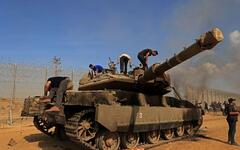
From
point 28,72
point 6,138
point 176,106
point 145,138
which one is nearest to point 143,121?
point 145,138

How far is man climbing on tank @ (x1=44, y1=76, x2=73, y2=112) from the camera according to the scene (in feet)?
35.8

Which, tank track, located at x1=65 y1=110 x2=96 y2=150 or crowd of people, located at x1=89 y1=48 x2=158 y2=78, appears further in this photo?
crowd of people, located at x1=89 y1=48 x2=158 y2=78

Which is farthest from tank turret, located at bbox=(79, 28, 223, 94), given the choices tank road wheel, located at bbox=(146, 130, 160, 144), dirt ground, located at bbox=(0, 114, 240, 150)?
dirt ground, located at bbox=(0, 114, 240, 150)

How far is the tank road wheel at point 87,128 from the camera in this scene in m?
9.70

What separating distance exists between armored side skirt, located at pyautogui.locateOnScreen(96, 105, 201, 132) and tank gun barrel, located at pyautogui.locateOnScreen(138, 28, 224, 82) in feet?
4.16

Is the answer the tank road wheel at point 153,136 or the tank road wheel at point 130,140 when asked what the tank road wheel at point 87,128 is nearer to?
the tank road wheel at point 130,140

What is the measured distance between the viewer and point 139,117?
36.4 ft

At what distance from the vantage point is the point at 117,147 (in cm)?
1054

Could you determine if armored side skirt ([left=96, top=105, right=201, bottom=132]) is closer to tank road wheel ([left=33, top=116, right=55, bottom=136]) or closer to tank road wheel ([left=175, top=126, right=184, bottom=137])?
tank road wheel ([left=175, top=126, right=184, bottom=137])

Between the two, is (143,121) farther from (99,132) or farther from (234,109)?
(234,109)

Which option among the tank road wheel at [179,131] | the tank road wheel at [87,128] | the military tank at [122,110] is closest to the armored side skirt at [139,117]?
the military tank at [122,110]

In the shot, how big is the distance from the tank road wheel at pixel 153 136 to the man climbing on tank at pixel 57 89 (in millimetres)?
3047

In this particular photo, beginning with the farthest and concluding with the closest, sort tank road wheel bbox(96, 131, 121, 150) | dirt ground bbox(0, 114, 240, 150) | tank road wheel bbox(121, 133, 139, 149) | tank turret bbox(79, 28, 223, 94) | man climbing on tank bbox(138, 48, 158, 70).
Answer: man climbing on tank bbox(138, 48, 158, 70) → dirt ground bbox(0, 114, 240, 150) → tank road wheel bbox(121, 133, 139, 149) → tank road wheel bbox(96, 131, 121, 150) → tank turret bbox(79, 28, 223, 94)

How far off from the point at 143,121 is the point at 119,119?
1306 millimetres
